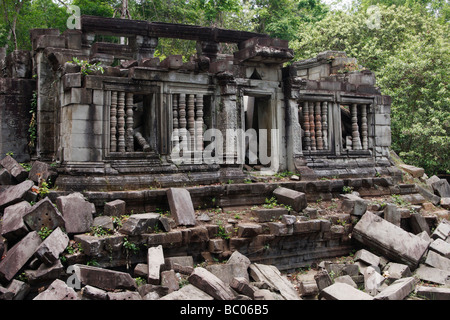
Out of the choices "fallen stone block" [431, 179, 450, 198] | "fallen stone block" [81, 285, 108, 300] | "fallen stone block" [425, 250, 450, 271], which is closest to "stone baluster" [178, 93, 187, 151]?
"fallen stone block" [81, 285, 108, 300]

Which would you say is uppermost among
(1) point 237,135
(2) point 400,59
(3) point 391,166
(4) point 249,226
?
(2) point 400,59

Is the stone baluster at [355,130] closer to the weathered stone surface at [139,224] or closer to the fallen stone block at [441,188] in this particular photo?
→ the fallen stone block at [441,188]

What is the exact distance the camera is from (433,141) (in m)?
14.6

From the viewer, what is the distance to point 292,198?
27.6 feet

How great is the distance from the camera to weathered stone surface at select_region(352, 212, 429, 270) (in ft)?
25.9

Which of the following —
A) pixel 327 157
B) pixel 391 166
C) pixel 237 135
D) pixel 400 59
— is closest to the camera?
pixel 237 135

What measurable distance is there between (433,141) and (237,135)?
8.60m

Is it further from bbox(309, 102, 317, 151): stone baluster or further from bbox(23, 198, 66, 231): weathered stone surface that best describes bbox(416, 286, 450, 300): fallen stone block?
bbox(23, 198, 66, 231): weathered stone surface

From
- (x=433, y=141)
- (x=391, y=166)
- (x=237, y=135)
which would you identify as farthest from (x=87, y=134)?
(x=433, y=141)

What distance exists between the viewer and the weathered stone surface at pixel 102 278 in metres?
5.78

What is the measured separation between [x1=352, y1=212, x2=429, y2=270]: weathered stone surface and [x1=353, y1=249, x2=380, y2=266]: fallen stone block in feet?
0.82

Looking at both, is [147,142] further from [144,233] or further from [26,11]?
[26,11]

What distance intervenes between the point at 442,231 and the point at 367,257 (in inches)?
89.5

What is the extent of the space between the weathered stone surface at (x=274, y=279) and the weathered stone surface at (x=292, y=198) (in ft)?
5.51
